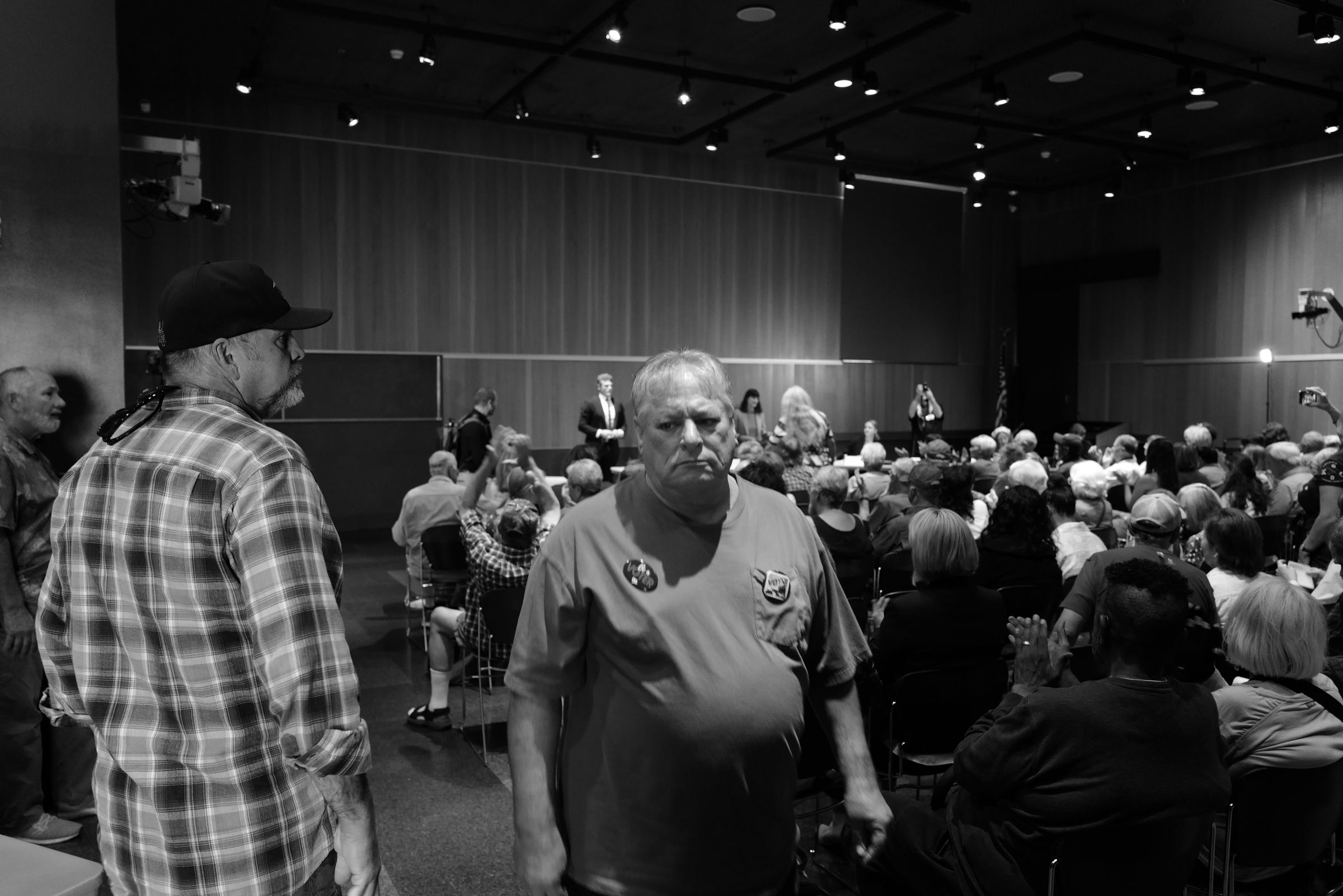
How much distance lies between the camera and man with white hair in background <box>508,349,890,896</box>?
1.62m

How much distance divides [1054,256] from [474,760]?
16.6 m

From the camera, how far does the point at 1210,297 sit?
50.7ft

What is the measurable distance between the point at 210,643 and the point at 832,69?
10.7 metres

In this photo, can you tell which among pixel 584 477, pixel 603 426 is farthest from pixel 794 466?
pixel 603 426

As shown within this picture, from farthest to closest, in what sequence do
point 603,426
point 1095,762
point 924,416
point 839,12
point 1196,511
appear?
1. point 924,416
2. point 603,426
3. point 839,12
4. point 1196,511
5. point 1095,762

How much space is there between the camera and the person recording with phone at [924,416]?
1540cm

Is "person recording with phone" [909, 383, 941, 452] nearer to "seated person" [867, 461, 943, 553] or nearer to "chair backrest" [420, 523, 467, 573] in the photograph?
"seated person" [867, 461, 943, 553]

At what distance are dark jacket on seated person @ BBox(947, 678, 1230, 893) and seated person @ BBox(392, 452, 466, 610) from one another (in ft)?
13.6

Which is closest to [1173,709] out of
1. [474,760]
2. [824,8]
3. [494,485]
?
[474,760]

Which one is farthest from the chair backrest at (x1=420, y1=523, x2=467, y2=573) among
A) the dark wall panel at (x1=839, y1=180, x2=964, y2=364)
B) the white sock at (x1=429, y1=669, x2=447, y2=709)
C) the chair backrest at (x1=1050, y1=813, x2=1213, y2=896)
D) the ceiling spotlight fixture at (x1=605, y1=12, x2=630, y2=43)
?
the dark wall panel at (x1=839, y1=180, x2=964, y2=364)

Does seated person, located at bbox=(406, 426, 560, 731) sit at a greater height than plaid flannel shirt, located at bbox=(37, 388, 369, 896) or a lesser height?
lesser

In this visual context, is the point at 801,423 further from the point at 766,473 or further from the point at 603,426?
the point at 603,426

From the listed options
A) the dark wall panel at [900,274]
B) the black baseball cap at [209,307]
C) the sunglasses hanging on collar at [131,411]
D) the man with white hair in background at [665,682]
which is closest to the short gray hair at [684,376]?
the man with white hair in background at [665,682]

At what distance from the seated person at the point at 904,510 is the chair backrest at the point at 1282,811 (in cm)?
227
